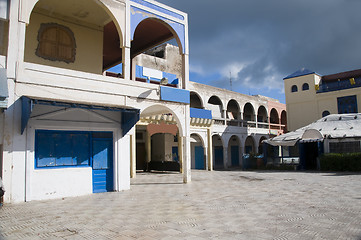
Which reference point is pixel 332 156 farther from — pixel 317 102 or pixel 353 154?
pixel 317 102

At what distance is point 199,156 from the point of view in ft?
84.1

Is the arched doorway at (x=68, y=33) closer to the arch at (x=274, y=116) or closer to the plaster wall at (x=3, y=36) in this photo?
the plaster wall at (x=3, y=36)

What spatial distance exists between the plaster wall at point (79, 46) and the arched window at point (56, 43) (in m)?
0.13

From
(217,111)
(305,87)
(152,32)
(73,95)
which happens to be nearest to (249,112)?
(305,87)

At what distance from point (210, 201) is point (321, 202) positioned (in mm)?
2995

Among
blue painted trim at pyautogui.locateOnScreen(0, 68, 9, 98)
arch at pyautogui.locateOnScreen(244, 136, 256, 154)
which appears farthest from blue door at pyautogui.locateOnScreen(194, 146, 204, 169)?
blue painted trim at pyautogui.locateOnScreen(0, 68, 9, 98)

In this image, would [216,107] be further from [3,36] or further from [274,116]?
[3,36]

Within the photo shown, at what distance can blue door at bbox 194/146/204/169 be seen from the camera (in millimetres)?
25328

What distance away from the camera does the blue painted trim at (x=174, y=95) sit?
12205 millimetres

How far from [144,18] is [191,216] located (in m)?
8.20

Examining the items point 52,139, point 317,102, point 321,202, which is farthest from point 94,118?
point 317,102

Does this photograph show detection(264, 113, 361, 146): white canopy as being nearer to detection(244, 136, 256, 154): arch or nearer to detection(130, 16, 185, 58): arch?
detection(244, 136, 256, 154): arch

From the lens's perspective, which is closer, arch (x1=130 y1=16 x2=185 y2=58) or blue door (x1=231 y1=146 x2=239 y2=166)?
arch (x1=130 y1=16 x2=185 y2=58)

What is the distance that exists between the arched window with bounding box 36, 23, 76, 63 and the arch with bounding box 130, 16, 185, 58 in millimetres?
2509
